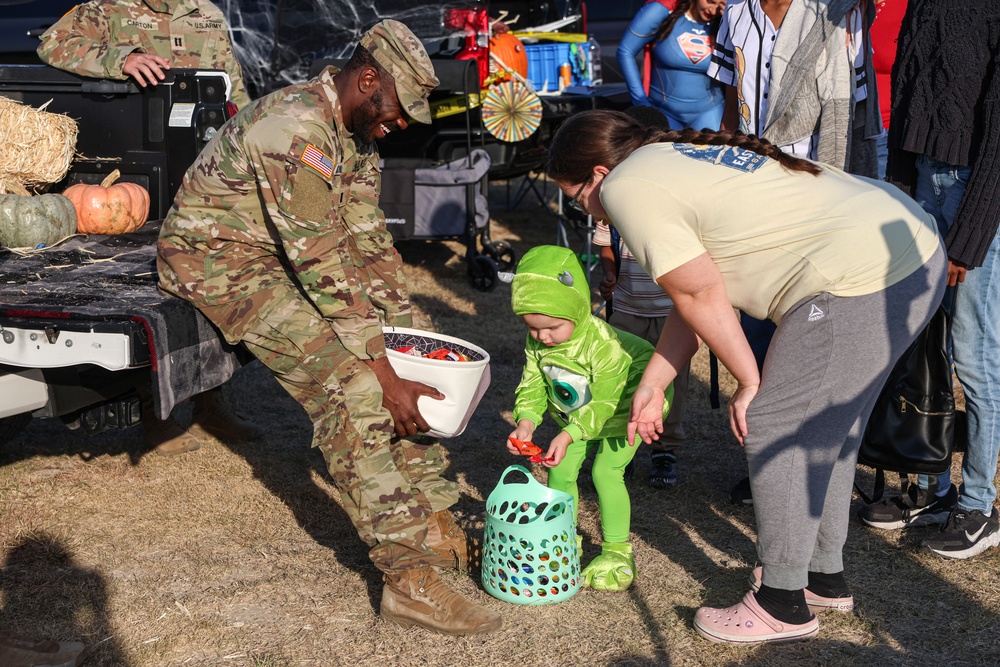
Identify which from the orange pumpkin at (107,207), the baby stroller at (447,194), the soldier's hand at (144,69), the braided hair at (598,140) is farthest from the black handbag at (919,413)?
the baby stroller at (447,194)

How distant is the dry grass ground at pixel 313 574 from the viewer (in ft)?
11.1

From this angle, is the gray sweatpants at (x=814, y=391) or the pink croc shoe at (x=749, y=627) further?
the pink croc shoe at (x=749, y=627)

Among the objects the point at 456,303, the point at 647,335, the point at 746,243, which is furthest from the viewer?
the point at 456,303

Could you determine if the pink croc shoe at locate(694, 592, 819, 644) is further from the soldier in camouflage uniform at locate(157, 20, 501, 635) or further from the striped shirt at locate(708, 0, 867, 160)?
the striped shirt at locate(708, 0, 867, 160)

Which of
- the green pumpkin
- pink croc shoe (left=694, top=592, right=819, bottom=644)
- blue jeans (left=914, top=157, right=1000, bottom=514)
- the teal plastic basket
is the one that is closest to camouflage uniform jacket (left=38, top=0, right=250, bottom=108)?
the green pumpkin

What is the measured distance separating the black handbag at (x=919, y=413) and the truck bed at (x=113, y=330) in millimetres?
2538

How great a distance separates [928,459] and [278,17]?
754 centimetres

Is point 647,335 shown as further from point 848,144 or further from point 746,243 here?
point 746,243

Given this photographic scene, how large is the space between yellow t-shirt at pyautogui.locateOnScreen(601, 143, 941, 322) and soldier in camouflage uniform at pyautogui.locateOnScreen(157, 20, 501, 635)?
0.93 meters

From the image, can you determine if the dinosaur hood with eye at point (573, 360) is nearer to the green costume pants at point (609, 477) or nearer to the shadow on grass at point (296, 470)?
the green costume pants at point (609, 477)

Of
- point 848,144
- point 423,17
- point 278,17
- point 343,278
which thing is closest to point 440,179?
point 423,17

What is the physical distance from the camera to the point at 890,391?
395 cm

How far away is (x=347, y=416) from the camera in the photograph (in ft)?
11.1

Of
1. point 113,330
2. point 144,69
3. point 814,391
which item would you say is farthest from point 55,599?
point 814,391
